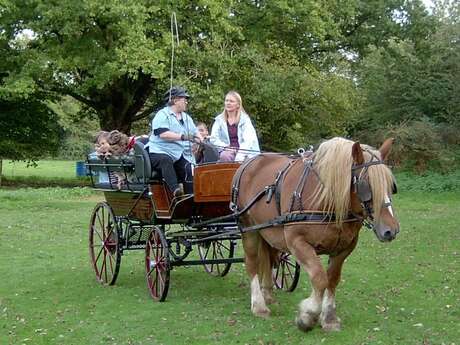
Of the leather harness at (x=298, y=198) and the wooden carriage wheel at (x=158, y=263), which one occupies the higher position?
the leather harness at (x=298, y=198)

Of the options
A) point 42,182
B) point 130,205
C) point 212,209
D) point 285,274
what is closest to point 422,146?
point 42,182

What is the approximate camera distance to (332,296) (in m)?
6.51

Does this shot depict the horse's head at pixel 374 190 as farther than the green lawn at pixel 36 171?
No

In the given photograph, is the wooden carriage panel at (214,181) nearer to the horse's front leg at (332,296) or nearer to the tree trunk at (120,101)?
the horse's front leg at (332,296)

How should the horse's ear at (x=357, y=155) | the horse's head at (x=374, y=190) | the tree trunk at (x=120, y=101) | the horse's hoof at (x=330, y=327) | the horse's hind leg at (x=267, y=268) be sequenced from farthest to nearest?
the tree trunk at (x=120, y=101), the horse's hind leg at (x=267, y=268), the horse's hoof at (x=330, y=327), the horse's ear at (x=357, y=155), the horse's head at (x=374, y=190)

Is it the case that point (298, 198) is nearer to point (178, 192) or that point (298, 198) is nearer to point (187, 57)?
point (178, 192)

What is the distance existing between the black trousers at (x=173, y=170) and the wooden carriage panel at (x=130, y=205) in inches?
19.5

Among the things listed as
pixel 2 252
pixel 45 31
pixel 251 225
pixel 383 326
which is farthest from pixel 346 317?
pixel 45 31

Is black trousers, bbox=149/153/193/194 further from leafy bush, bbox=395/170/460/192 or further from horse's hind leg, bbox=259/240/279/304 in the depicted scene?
leafy bush, bbox=395/170/460/192

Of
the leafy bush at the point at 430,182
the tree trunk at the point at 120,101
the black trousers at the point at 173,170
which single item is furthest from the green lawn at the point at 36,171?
the black trousers at the point at 173,170

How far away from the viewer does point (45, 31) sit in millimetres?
24328

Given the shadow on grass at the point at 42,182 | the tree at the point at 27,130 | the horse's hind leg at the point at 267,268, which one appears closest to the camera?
the horse's hind leg at the point at 267,268

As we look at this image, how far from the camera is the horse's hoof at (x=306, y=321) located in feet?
20.5

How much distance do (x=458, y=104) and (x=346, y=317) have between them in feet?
65.3
